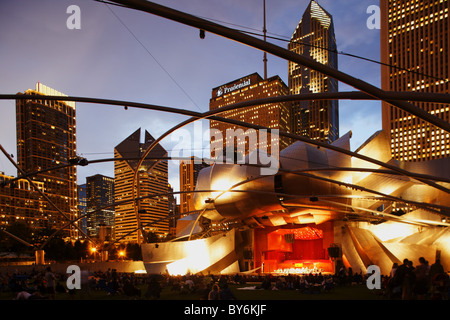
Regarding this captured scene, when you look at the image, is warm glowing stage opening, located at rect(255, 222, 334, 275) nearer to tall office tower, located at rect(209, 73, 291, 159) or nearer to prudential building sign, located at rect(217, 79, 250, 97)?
tall office tower, located at rect(209, 73, 291, 159)

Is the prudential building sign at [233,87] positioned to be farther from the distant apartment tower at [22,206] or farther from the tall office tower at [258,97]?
the distant apartment tower at [22,206]

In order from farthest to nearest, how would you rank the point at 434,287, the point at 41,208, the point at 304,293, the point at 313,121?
the point at 313,121 → the point at 41,208 → the point at 304,293 → the point at 434,287

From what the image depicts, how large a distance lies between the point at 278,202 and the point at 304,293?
18198 mm

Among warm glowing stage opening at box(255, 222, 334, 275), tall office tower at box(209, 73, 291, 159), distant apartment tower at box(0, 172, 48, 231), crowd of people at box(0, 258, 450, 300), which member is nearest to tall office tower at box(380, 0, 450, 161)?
tall office tower at box(209, 73, 291, 159)

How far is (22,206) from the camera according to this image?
128 m

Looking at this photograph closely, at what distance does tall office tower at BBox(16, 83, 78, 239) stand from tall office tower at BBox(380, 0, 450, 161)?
102484 millimetres

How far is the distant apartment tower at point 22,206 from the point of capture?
400 feet

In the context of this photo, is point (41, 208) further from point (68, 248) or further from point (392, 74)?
point (392, 74)

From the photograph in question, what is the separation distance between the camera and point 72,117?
16950 cm

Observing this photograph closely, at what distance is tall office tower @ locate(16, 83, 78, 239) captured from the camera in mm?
146000

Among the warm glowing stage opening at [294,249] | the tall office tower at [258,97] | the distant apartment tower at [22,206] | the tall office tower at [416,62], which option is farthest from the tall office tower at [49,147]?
the warm glowing stage opening at [294,249]

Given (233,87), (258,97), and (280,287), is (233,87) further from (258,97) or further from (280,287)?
(280,287)

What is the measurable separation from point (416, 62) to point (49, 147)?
12631 centimetres
